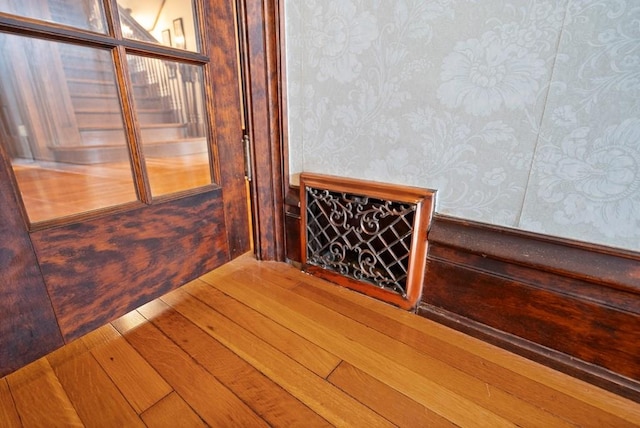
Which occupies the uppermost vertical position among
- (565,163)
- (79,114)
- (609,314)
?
(79,114)

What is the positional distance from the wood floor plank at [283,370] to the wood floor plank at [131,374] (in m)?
0.16

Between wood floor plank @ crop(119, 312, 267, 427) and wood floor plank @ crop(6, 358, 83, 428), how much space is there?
15cm

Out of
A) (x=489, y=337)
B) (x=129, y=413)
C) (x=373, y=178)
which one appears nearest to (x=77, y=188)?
(x=129, y=413)

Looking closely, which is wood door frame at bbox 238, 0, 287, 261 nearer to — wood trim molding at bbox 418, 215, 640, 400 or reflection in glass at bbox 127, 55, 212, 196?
reflection in glass at bbox 127, 55, 212, 196

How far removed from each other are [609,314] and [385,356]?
1.61 ft

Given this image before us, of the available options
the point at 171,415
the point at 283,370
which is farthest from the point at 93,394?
the point at 283,370

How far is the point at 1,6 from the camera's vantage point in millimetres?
523

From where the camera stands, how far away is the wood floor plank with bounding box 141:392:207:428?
0.54 metres

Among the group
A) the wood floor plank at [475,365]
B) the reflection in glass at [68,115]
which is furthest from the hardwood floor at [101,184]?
the wood floor plank at [475,365]

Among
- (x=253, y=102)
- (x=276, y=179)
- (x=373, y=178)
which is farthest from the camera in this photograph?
(x=276, y=179)

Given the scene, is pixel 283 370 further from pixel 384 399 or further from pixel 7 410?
pixel 7 410

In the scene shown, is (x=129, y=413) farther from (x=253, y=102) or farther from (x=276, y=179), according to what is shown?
(x=253, y=102)

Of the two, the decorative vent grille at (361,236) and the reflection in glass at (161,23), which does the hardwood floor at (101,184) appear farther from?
the decorative vent grille at (361,236)

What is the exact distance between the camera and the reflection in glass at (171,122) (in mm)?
802
